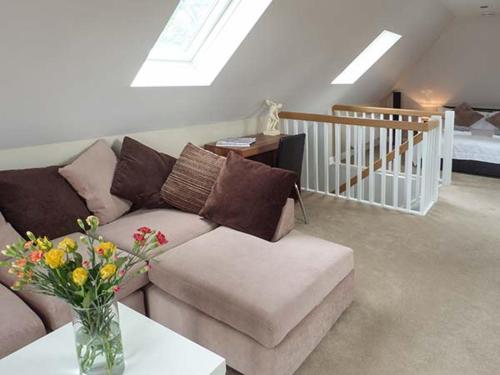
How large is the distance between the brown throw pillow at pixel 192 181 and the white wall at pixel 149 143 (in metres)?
0.58

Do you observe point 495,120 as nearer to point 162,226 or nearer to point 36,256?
point 162,226

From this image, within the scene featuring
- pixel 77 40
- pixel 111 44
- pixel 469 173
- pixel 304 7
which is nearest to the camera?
pixel 77 40

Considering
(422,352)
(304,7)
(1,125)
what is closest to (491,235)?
(422,352)

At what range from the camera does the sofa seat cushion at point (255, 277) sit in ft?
5.94

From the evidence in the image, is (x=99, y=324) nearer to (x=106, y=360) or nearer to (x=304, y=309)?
(x=106, y=360)

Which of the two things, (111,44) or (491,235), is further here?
(491,235)

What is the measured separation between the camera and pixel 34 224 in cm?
245

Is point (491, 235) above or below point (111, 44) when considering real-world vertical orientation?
below

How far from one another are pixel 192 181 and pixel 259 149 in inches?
40.9

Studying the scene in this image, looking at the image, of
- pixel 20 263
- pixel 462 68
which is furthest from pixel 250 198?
pixel 462 68

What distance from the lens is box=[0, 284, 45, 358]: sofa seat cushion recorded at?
164 centimetres

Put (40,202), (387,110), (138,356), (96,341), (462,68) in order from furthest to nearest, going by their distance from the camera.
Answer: (462,68)
(387,110)
(40,202)
(138,356)
(96,341)

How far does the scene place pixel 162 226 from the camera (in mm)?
2650

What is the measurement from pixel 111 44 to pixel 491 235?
10.2 feet
